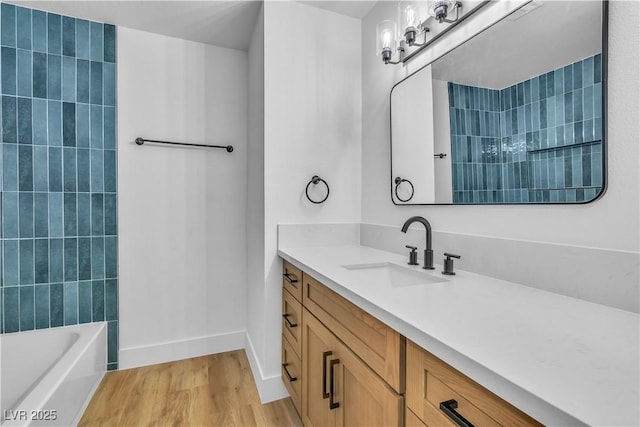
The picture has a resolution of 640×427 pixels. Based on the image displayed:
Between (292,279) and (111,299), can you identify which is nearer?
(292,279)

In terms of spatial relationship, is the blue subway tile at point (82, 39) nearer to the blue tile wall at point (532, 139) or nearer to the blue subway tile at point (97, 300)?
the blue subway tile at point (97, 300)

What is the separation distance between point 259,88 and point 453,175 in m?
1.29

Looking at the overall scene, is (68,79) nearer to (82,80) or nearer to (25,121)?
(82,80)

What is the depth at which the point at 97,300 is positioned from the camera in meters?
2.13

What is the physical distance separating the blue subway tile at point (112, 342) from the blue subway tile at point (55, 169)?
0.96 m

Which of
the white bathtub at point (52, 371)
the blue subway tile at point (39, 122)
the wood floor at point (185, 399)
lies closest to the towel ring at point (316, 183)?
the wood floor at point (185, 399)

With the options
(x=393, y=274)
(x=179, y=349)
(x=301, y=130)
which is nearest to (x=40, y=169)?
(x=179, y=349)

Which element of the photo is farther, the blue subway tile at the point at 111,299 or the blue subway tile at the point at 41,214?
the blue subway tile at the point at 111,299

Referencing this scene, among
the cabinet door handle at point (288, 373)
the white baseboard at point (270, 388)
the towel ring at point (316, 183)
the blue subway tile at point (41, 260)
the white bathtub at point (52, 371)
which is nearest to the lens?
the white bathtub at point (52, 371)

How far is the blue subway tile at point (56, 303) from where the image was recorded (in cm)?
205

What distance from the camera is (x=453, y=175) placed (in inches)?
53.4

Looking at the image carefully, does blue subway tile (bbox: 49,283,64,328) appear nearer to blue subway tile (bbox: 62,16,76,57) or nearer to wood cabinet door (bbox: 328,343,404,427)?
blue subway tile (bbox: 62,16,76,57)

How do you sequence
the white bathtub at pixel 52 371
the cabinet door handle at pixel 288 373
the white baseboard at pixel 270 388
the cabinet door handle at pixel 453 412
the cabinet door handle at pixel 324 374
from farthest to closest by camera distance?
the white baseboard at pixel 270 388 < the cabinet door handle at pixel 288 373 < the white bathtub at pixel 52 371 < the cabinet door handle at pixel 324 374 < the cabinet door handle at pixel 453 412

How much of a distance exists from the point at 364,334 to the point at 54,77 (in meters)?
2.47
